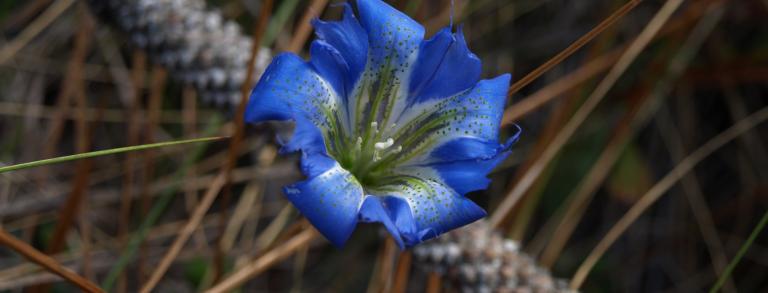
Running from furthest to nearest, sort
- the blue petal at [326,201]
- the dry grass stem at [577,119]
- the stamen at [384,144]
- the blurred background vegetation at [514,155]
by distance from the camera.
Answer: the blurred background vegetation at [514,155], the dry grass stem at [577,119], the stamen at [384,144], the blue petal at [326,201]

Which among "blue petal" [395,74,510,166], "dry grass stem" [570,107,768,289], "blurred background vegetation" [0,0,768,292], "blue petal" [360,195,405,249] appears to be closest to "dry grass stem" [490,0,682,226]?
"blurred background vegetation" [0,0,768,292]

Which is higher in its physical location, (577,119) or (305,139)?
(305,139)

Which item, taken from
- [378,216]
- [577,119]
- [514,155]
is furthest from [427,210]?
[514,155]

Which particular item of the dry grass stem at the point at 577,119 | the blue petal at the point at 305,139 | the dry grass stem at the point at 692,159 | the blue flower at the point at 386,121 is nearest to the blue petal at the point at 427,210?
the blue flower at the point at 386,121

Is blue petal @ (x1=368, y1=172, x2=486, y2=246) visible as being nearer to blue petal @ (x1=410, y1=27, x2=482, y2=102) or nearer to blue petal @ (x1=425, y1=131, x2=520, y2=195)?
blue petal @ (x1=425, y1=131, x2=520, y2=195)

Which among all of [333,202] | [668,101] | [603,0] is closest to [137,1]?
[333,202]

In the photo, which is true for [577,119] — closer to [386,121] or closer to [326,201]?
[386,121]

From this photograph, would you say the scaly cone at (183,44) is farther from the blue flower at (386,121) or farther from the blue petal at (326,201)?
the blue petal at (326,201)
